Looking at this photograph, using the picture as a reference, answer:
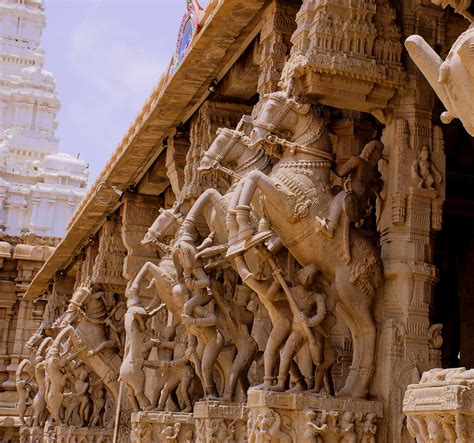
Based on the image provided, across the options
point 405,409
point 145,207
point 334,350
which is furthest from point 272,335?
point 145,207

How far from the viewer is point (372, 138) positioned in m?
10.0

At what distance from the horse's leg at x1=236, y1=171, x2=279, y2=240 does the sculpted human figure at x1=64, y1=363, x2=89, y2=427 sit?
10894 mm

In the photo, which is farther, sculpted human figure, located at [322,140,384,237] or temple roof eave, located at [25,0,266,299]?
temple roof eave, located at [25,0,266,299]

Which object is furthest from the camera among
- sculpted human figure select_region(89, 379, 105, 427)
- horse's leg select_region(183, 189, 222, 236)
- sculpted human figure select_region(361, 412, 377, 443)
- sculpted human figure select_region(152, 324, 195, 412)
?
sculpted human figure select_region(89, 379, 105, 427)

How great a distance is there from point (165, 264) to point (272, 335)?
4.10 metres

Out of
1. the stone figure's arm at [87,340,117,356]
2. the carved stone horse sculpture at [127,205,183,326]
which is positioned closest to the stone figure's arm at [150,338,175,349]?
the carved stone horse sculpture at [127,205,183,326]

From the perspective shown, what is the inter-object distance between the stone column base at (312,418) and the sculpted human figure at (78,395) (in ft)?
35.4

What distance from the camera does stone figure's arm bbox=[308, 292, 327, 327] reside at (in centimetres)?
859

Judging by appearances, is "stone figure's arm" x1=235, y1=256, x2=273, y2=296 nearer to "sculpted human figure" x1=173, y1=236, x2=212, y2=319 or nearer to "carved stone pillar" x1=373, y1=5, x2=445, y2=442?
"carved stone pillar" x1=373, y1=5, x2=445, y2=442

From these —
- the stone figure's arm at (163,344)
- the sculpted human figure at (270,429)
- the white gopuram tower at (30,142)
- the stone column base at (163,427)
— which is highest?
the white gopuram tower at (30,142)

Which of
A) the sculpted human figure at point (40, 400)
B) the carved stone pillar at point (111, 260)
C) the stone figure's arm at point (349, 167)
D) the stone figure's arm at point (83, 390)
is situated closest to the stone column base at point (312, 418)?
the stone figure's arm at point (349, 167)

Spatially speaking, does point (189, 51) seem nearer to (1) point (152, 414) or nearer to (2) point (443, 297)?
(1) point (152, 414)

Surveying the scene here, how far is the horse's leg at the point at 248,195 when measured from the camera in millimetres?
8562

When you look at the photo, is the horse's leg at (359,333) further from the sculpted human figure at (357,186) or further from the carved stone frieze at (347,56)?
the carved stone frieze at (347,56)
